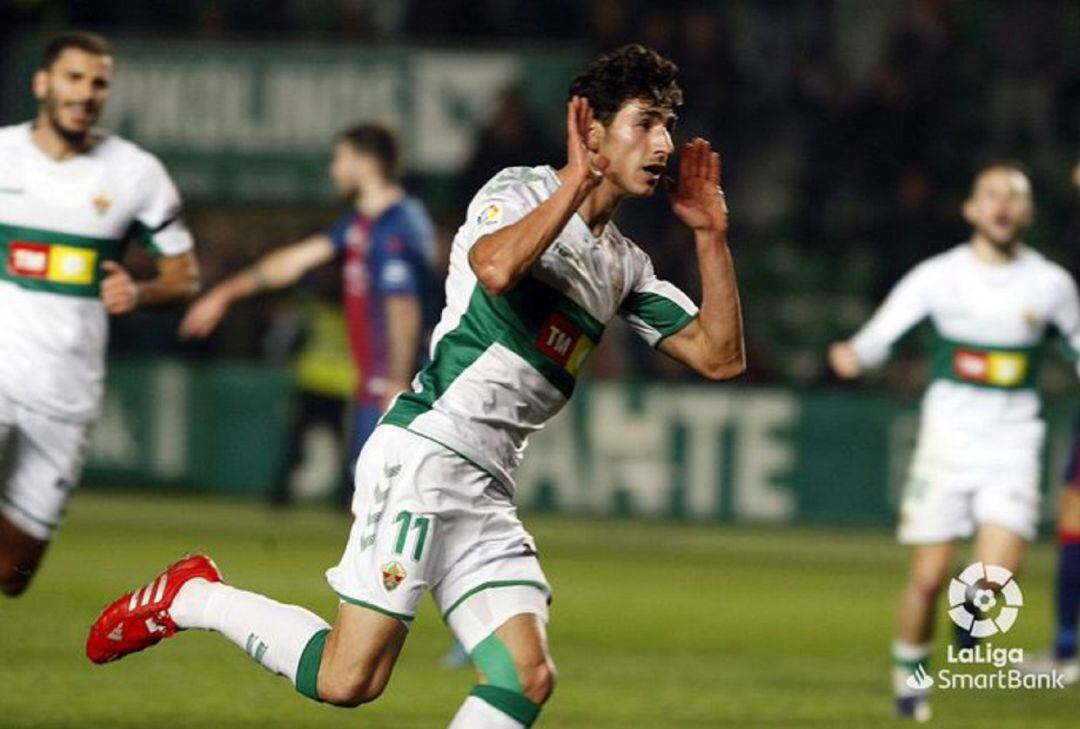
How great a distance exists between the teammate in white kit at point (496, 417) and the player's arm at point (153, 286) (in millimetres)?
2044

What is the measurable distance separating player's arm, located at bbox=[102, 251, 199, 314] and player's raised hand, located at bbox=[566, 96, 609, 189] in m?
2.61

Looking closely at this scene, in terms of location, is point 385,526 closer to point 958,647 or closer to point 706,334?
point 706,334

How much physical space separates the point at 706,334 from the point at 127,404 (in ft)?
44.4

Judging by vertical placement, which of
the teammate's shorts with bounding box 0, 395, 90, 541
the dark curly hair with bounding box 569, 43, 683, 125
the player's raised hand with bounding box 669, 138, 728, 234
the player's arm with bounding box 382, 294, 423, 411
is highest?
the dark curly hair with bounding box 569, 43, 683, 125

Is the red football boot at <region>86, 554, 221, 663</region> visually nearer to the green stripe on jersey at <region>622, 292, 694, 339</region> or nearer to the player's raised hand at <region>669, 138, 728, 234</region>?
the green stripe on jersey at <region>622, 292, 694, 339</region>

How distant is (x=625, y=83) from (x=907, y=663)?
4079 mm

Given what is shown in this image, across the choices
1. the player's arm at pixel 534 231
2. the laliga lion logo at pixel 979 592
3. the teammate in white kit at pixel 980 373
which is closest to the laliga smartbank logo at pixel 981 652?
the laliga lion logo at pixel 979 592

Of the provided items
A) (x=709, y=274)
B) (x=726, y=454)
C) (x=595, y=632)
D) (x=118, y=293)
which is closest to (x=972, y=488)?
(x=595, y=632)

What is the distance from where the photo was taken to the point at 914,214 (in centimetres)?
1969

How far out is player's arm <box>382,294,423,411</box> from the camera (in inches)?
437

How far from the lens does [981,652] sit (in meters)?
11.3

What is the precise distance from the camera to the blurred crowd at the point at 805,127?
2008 centimetres

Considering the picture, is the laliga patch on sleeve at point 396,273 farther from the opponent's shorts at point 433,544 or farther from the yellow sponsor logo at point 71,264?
the opponent's shorts at point 433,544

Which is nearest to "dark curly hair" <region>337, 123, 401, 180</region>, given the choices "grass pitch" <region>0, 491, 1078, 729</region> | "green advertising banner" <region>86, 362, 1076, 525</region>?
"grass pitch" <region>0, 491, 1078, 729</region>
